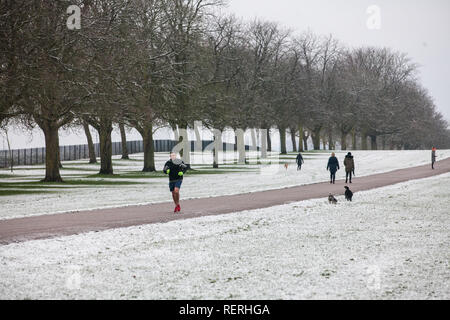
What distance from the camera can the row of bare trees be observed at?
29344 millimetres

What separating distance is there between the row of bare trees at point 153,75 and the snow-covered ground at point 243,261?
47.3ft

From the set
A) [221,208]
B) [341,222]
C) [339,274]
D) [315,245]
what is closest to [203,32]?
[221,208]

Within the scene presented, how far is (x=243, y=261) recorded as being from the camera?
12.7 metres

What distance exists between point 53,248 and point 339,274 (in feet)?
20.2

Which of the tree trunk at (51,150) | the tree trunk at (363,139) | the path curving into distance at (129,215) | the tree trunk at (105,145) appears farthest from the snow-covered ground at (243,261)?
the tree trunk at (363,139)

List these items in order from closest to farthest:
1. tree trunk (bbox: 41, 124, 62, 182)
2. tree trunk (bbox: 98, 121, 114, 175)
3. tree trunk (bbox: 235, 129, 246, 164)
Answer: tree trunk (bbox: 41, 124, 62, 182) → tree trunk (bbox: 98, 121, 114, 175) → tree trunk (bbox: 235, 129, 246, 164)

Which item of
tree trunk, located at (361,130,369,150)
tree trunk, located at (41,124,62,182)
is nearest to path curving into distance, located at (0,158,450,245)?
tree trunk, located at (41,124,62,182)

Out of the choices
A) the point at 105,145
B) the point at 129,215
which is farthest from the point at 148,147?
the point at 129,215

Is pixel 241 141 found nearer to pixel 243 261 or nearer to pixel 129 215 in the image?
pixel 129 215
